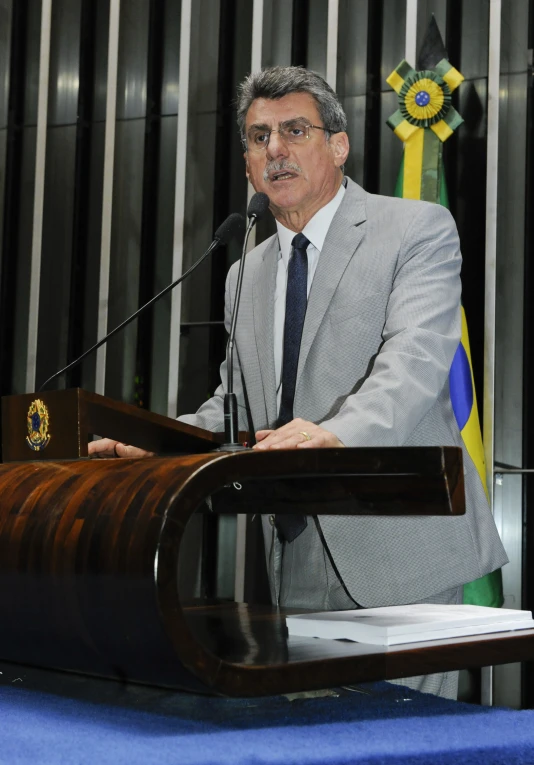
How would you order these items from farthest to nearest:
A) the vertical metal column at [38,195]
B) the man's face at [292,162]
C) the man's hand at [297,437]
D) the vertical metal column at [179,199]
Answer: the vertical metal column at [38,195], the vertical metal column at [179,199], the man's face at [292,162], the man's hand at [297,437]

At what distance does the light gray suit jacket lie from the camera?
1748 mm

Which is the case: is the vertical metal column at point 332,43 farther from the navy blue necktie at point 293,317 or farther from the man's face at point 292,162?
the navy blue necktie at point 293,317

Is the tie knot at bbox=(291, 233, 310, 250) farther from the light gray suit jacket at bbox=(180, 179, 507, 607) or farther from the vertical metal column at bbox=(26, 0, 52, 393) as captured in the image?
the vertical metal column at bbox=(26, 0, 52, 393)

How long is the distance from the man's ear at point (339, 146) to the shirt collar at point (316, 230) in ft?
0.45

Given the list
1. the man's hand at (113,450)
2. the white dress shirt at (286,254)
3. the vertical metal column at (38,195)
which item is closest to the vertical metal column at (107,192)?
the vertical metal column at (38,195)

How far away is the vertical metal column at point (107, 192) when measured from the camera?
4.76 meters

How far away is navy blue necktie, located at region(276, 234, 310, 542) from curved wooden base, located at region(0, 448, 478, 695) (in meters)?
0.82

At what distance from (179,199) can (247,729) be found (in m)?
A: 4.03

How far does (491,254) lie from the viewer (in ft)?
13.2

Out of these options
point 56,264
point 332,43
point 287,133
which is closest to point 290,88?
point 287,133

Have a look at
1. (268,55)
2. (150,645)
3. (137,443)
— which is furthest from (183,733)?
(268,55)

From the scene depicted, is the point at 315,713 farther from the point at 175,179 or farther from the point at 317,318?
the point at 175,179

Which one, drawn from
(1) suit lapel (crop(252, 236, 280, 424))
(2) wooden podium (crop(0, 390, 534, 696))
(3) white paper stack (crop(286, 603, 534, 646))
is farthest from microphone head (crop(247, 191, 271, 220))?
(3) white paper stack (crop(286, 603, 534, 646))

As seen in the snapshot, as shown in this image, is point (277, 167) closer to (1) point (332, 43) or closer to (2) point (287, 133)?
(2) point (287, 133)
